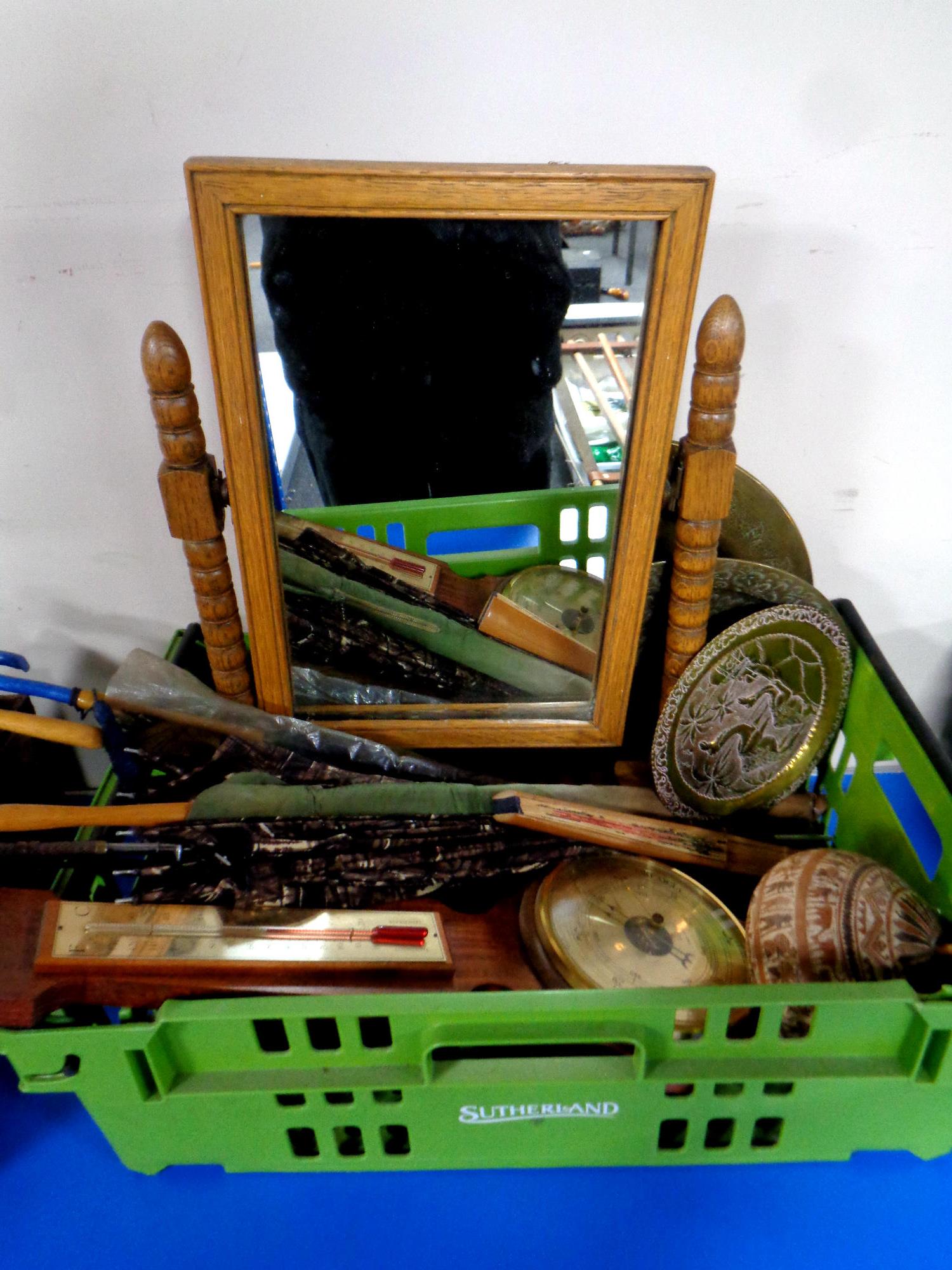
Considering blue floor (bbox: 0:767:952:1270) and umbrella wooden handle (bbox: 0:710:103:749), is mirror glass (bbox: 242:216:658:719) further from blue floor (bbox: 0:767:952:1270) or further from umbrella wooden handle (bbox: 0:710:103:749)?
blue floor (bbox: 0:767:952:1270)

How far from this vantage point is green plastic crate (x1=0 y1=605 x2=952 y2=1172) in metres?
0.63

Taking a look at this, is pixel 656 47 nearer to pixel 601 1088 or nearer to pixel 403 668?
pixel 403 668

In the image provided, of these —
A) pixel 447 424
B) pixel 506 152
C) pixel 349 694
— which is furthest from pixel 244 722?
pixel 506 152

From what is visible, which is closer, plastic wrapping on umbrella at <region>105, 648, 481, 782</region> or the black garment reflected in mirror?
the black garment reflected in mirror

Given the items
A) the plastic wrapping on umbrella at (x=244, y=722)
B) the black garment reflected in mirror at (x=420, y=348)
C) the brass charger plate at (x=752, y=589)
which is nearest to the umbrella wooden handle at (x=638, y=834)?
the plastic wrapping on umbrella at (x=244, y=722)

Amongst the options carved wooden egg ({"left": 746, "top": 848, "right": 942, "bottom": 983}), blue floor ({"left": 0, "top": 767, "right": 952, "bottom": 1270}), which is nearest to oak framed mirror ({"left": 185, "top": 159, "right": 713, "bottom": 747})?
carved wooden egg ({"left": 746, "top": 848, "right": 942, "bottom": 983})

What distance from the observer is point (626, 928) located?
800 mm

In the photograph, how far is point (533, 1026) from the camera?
0.64 metres

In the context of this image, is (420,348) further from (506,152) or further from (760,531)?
(760,531)

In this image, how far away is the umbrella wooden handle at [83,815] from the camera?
32.2 inches

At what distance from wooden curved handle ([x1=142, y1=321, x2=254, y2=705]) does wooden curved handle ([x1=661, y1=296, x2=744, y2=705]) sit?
422mm

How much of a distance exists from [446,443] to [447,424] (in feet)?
0.08

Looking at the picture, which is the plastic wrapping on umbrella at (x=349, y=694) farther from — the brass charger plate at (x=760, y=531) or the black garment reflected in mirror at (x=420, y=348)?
the brass charger plate at (x=760, y=531)

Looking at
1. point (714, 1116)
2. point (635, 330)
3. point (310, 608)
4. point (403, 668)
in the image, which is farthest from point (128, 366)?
point (714, 1116)
